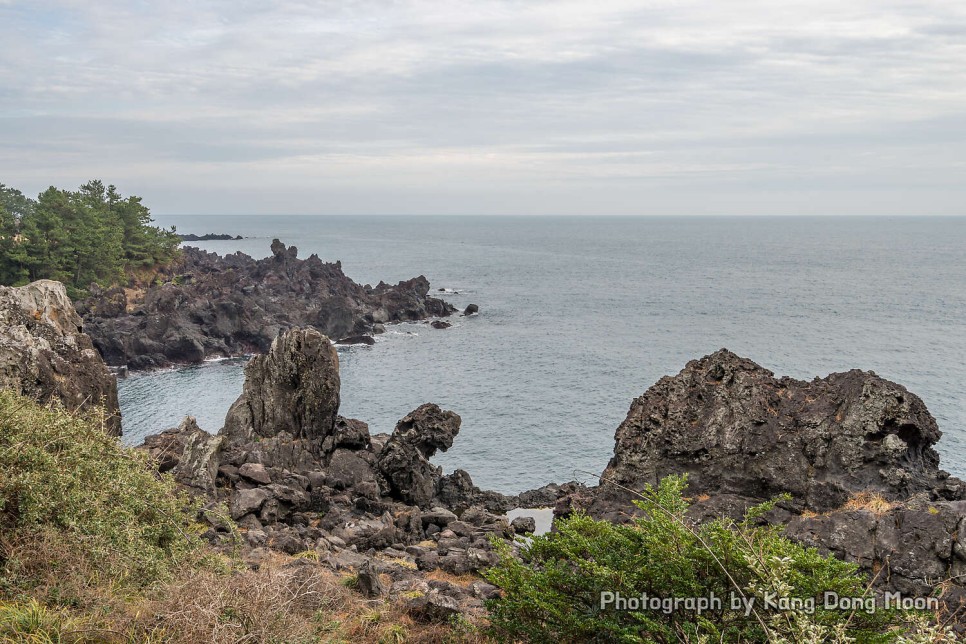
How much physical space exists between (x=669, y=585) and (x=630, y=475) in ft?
47.1

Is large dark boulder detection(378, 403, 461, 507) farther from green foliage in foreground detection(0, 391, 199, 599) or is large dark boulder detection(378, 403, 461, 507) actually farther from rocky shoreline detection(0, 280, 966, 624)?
green foliage in foreground detection(0, 391, 199, 599)

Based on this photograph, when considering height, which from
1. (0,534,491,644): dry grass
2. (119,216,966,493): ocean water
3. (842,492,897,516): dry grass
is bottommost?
(119,216,966,493): ocean water

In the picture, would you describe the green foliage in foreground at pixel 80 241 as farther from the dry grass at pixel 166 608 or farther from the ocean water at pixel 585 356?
the dry grass at pixel 166 608

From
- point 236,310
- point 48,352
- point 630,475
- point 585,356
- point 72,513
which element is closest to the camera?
point 72,513

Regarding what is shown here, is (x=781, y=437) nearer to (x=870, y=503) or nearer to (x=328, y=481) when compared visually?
(x=870, y=503)

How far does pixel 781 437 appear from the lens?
22578 mm

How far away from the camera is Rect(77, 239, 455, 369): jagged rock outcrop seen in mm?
76788

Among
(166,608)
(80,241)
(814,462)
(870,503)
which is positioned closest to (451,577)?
(814,462)

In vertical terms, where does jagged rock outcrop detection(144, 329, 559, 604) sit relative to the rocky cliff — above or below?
below

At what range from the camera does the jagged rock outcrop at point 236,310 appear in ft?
252

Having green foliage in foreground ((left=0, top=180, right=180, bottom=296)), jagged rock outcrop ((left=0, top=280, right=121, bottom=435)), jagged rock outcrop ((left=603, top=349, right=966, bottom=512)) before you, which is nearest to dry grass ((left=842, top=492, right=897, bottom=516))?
jagged rock outcrop ((left=603, top=349, right=966, bottom=512))

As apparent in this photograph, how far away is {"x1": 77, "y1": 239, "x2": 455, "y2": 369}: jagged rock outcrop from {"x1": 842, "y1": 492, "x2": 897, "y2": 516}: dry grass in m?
70.8

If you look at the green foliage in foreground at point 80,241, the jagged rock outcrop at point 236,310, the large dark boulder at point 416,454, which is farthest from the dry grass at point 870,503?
the green foliage in foreground at point 80,241

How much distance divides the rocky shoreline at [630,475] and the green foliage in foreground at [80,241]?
59.0 m
